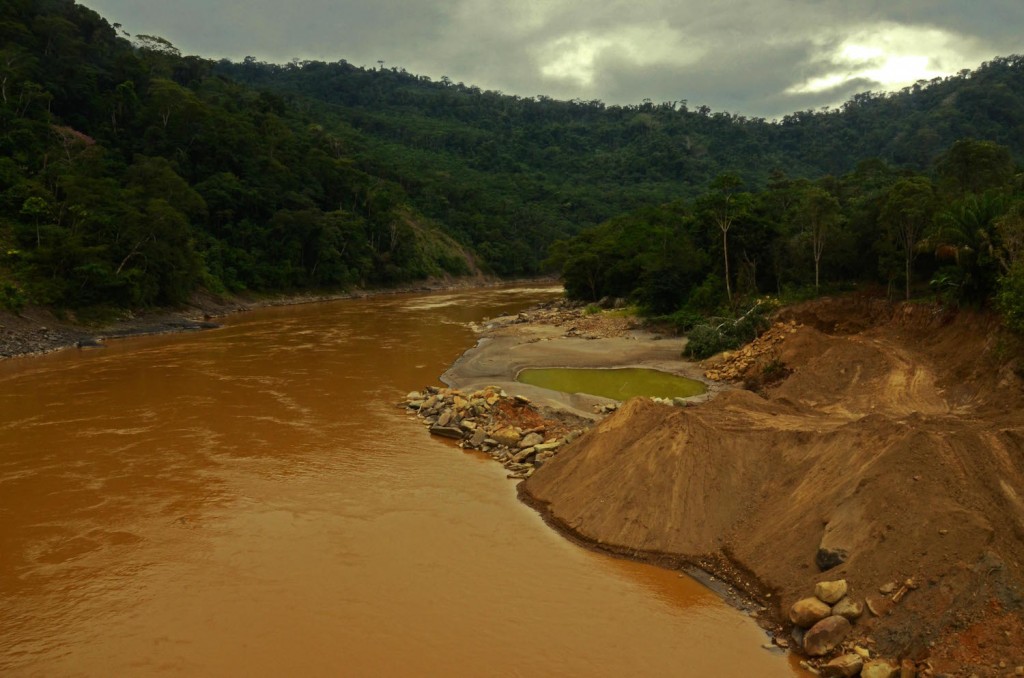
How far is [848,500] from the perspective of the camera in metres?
10.7

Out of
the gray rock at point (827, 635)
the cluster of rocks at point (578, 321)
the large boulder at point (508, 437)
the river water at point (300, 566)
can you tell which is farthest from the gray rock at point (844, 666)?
the cluster of rocks at point (578, 321)

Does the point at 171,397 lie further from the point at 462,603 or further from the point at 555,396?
the point at 462,603

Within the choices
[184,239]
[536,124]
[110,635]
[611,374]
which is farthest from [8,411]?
[536,124]

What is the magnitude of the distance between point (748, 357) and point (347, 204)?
6752 cm

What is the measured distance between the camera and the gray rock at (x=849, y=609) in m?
8.84

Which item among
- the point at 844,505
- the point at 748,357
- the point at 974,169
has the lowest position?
the point at 748,357

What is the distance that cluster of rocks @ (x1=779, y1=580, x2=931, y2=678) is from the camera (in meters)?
8.01

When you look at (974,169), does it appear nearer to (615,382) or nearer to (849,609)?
(615,382)

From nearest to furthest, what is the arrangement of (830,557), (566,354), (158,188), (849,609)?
(849,609) → (830,557) → (566,354) → (158,188)

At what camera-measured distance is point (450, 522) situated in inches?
536

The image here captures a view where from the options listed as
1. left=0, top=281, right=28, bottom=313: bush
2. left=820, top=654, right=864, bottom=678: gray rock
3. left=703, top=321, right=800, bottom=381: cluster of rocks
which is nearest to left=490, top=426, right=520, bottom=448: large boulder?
left=820, top=654, right=864, bottom=678: gray rock

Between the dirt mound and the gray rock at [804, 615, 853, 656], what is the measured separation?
240 mm

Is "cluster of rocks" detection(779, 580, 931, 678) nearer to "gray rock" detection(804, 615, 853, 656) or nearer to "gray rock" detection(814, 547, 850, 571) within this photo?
"gray rock" detection(804, 615, 853, 656)

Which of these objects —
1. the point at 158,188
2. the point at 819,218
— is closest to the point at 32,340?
the point at 158,188
